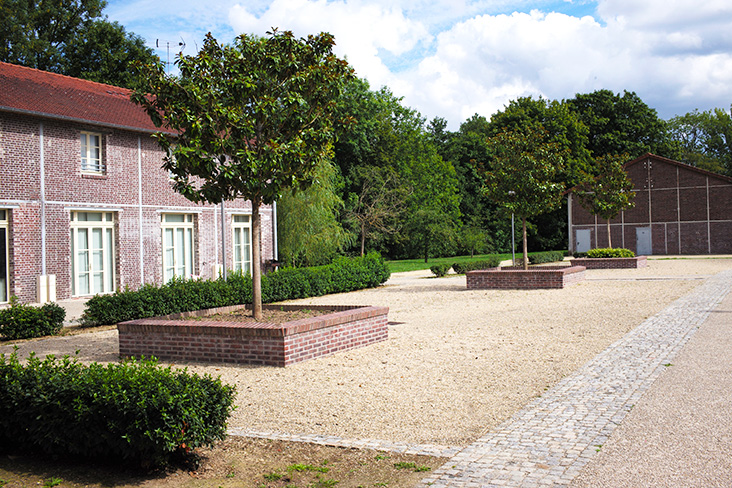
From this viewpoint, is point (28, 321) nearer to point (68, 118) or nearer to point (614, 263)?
point (68, 118)

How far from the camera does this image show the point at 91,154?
2050 centimetres

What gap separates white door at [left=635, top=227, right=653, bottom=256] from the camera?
1948 inches

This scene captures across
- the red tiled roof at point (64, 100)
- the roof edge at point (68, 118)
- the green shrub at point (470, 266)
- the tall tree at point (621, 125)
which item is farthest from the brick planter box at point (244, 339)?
the tall tree at point (621, 125)

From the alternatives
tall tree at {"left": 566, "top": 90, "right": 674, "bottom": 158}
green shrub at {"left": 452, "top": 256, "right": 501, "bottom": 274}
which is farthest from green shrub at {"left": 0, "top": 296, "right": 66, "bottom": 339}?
tall tree at {"left": 566, "top": 90, "right": 674, "bottom": 158}

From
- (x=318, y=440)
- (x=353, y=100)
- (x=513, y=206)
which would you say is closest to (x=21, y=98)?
(x=513, y=206)

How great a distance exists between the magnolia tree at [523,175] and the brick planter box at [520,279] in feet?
4.63

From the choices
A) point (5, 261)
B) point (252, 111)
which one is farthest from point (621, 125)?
point (252, 111)

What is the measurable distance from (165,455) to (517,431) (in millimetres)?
2963

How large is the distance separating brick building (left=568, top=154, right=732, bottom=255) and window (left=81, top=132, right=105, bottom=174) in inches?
1578

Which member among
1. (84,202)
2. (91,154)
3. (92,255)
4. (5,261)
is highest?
(91,154)

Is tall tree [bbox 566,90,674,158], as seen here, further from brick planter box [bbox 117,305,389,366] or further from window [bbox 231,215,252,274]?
brick planter box [bbox 117,305,389,366]

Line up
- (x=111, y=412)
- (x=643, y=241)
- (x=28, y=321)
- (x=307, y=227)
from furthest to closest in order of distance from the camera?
(x=643, y=241) → (x=307, y=227) → (x=28, y=321) → (x=111, y=412)

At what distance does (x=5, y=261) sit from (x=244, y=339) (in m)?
12.1

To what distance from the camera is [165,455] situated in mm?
4738
